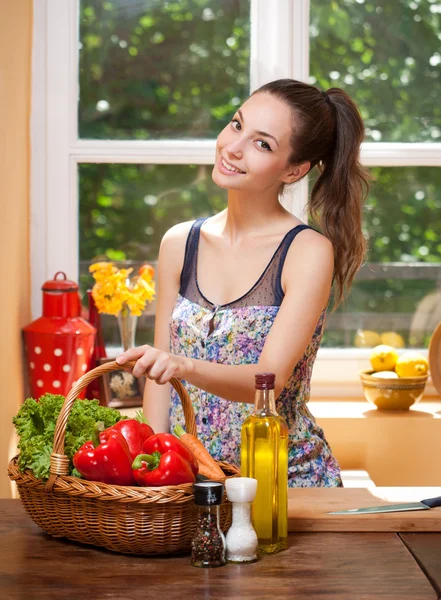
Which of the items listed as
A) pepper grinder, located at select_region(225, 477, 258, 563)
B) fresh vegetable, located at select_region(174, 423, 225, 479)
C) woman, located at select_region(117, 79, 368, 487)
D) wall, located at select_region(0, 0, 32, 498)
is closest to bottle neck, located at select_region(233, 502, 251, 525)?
pepper grinder, located at select_region(225, 477, 258, 563)

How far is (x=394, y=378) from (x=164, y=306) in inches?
38.8

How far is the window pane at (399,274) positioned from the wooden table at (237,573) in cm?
186

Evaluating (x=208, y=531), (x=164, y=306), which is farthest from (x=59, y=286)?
(x=208, y=531)

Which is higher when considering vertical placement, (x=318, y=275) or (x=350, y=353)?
(x=318, y=275)

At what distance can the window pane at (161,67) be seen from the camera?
3057 mm

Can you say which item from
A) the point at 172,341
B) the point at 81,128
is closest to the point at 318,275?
the point at 172,341

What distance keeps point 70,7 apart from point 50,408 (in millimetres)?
2037

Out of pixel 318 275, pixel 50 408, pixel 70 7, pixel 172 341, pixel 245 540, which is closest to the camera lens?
pixel 245 540

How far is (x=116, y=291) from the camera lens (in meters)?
2.80

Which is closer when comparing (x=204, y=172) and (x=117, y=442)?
(x=117, y=442)

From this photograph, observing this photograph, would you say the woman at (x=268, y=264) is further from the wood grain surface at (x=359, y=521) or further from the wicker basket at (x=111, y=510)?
the wicker basket at (x=111, y=510)

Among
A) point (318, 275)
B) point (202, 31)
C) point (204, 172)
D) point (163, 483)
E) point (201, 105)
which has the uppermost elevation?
point (202, 31)

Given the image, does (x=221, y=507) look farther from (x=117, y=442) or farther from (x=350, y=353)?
(x=350, y=353)

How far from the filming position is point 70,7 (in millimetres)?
3012
